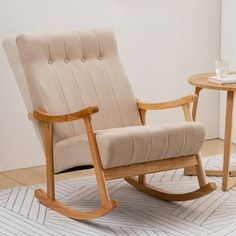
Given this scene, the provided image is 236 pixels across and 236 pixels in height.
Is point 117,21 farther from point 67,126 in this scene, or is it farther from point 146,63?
point 67,126

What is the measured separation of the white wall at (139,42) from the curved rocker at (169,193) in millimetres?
868

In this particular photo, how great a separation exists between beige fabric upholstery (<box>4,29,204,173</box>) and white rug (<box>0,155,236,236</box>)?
28 centimetres

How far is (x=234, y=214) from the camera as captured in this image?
2.98m

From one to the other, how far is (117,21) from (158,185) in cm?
120

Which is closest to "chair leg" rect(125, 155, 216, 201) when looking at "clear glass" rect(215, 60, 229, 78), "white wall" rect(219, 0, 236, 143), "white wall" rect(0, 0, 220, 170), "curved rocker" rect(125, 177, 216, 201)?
"curved rocker" rect(125, 177, 216, 201)

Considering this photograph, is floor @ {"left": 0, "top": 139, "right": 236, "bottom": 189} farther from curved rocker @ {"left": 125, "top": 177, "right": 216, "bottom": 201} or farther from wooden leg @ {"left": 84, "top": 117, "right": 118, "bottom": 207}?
wooden leg @ {"left": 84, "top": 117, "right": 118, "bottom": 207}

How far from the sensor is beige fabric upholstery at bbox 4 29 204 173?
2.77m

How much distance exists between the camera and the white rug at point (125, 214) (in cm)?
280

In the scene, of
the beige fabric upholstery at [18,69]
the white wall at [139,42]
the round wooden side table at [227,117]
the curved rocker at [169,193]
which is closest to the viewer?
the curved rocker at [169,193]

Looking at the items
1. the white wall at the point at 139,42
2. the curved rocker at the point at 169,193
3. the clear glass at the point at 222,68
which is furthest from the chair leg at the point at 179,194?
the white wall at the point at 139,42

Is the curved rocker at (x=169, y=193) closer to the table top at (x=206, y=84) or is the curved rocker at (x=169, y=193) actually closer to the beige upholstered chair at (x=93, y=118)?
the beige upholstered chair at (x=93, y=118)

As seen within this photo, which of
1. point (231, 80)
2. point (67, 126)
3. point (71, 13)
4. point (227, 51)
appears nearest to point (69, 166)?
point (67, 126)

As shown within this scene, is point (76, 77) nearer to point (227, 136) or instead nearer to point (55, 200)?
point (55, 200)

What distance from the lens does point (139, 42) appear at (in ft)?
13.7
